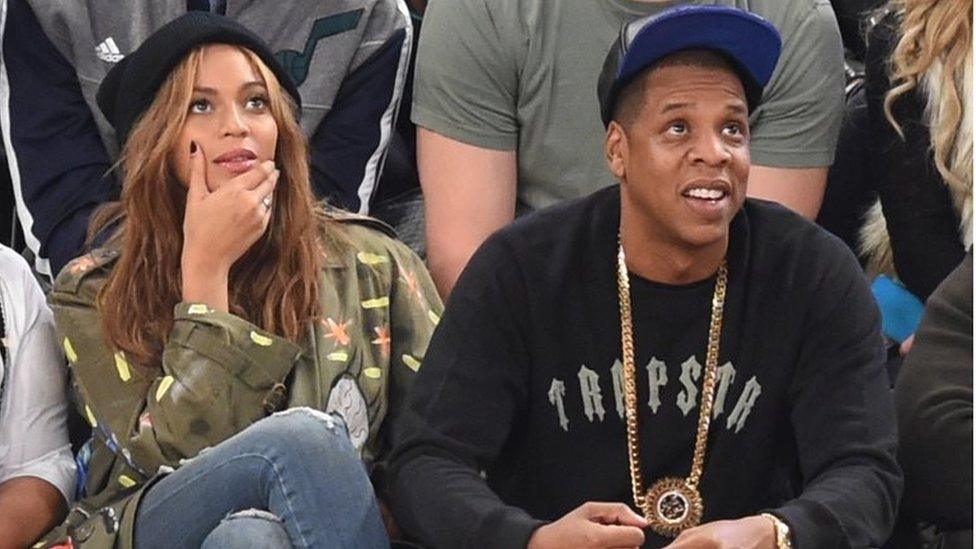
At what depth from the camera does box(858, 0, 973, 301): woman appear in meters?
3.52

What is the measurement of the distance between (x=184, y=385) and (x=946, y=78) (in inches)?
56.5

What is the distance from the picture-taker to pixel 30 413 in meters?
3.22

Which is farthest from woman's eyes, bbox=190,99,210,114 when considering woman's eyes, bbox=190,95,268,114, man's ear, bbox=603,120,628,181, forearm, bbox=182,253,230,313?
man's ear, bbox=603,120,628,181

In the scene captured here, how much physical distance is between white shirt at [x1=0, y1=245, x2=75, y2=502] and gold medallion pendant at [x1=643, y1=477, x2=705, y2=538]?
37.0 inches

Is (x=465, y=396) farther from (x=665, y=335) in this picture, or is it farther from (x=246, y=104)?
(x=246, y=104)

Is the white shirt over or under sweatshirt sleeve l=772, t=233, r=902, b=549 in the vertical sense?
under

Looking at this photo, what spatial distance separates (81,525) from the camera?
9.95 ft

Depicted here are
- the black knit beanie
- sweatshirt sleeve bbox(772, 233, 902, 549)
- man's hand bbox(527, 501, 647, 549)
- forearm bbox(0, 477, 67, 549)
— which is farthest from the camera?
the black knit beanie

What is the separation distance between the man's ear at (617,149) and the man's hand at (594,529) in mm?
540

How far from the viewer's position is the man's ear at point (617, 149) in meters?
3.01

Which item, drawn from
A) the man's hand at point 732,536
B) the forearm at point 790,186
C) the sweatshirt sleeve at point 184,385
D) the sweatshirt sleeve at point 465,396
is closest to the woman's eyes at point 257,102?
the sweatshirt sleeve at point 184,385

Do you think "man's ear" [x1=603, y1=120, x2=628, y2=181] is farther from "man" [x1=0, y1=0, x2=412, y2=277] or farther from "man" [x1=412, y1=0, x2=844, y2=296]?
"man" [x1=0, y1=0, x2=412, y2=277]

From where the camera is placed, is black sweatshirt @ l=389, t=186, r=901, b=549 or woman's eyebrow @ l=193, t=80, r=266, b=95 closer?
black sweatshirt @ l=389, t=186, r=901, b=549

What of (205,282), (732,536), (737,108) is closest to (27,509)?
(205,282)
